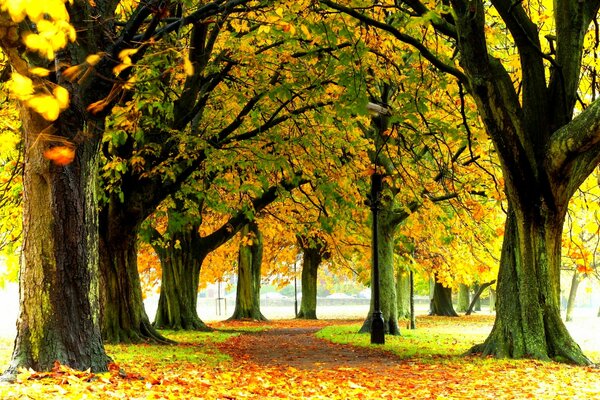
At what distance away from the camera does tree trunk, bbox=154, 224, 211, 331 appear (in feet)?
69.3

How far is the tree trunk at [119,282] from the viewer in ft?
46.6

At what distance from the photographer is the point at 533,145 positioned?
10.3m

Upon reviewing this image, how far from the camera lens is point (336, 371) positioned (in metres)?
10.2

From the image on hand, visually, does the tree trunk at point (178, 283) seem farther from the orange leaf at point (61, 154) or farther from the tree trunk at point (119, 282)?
the orange leaf at point (61, 154)

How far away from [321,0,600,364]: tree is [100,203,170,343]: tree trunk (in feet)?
24.7

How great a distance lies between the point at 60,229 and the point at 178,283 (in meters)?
14.3

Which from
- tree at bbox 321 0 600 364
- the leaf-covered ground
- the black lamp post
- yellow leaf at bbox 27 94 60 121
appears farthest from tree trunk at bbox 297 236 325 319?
yellow leaf at bbox 27 94 60 121

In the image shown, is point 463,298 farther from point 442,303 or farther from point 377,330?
point 377,330

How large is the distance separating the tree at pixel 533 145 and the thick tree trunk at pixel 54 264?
474cm

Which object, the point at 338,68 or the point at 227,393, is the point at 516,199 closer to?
the point at 338,68

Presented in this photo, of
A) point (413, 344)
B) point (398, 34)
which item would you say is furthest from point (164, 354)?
point (398, 34)

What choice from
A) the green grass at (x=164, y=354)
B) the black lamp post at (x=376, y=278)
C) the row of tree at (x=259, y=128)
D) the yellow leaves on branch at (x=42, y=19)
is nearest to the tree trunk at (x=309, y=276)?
the row of tree at (x=259, y=128)

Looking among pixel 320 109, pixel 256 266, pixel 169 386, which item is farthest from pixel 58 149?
pixel 256 266

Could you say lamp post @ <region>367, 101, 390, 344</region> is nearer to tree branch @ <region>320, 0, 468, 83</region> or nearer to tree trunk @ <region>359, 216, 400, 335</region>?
tree trunk @ <region>359, 216, 400, 335</region>
